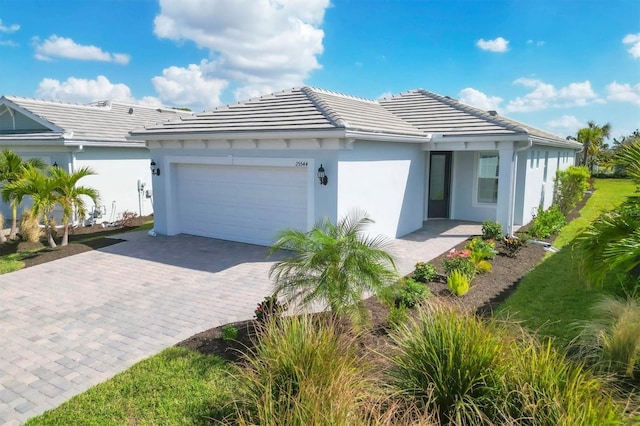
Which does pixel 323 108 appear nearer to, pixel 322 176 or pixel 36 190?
pixel 322 176

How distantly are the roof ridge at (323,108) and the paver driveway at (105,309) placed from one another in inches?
154

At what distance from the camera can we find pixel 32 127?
17.0 meters

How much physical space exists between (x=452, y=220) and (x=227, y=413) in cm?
1320

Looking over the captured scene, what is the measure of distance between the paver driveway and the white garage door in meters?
0.73

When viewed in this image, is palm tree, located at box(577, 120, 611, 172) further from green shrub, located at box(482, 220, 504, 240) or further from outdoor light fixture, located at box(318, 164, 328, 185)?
outdoor light fixture, located at box(318, 164, 328, 185)

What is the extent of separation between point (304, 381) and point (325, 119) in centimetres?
782

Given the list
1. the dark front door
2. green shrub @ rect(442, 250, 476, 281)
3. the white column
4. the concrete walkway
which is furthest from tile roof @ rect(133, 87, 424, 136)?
green shrub @ rect(442, 250, 476, 281)

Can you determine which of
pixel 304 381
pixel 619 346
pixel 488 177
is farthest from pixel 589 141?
pixel 304 381

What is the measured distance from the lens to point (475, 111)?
1457 centimetres

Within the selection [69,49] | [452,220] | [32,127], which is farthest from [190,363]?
[69,49]

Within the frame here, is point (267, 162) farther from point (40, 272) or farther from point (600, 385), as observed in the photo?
point (600, 385)

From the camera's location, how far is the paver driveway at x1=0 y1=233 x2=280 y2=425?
5234 millimetres

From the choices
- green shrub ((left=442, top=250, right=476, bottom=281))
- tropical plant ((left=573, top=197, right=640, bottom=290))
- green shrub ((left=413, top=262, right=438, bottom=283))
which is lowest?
green shrub ((left=413, top=262, right=438, bottom=283))

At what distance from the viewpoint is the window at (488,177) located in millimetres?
14898
